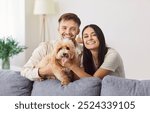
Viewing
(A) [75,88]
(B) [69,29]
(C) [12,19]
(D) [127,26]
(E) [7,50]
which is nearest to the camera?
(A) [75,88]

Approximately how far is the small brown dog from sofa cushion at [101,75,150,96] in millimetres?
247

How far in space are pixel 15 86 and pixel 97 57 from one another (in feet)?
1.98

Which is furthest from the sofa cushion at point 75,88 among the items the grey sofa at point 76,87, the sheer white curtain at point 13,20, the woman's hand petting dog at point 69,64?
the sheer white curtain at point 13,20

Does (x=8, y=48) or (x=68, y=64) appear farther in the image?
(x=8, y=48)

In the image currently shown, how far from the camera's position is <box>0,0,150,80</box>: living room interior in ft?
12.3

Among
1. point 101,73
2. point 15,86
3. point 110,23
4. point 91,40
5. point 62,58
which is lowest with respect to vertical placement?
point 15,86

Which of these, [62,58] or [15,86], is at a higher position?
[62,58]

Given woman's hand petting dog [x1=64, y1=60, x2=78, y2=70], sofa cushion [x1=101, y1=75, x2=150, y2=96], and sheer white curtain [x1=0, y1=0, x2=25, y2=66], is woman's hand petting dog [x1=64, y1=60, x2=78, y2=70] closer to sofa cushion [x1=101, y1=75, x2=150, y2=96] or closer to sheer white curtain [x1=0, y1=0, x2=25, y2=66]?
sofa cushion [x1=101, y1=75, x2=150, y2=96]

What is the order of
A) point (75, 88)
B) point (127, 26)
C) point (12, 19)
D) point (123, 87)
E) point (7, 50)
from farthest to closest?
point (12, 19) < point (127, 26) < point (7, 50) < point (75, 88) < point (123, 87)

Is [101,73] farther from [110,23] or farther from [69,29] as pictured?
[110,23]

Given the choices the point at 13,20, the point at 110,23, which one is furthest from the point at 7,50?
the point at 110,23

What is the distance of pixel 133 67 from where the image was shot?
3.85 meters

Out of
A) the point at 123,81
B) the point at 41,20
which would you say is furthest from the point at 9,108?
the point at 41,20

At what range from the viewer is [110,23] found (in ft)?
12.8
